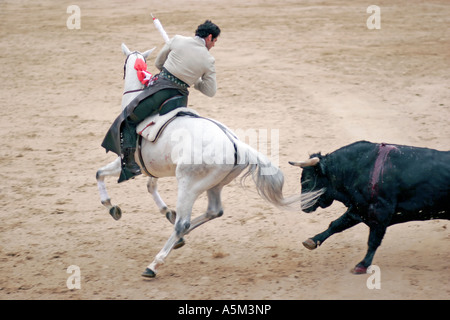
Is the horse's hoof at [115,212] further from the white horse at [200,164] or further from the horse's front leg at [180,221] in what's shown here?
the horse's front leg at [180,221]

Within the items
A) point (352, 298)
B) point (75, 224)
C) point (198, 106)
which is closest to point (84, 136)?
point (198, 106)

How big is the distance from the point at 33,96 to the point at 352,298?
7812 mm

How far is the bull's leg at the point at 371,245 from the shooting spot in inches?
211

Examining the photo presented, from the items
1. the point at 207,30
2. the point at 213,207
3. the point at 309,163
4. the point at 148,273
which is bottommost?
the point at 148,273

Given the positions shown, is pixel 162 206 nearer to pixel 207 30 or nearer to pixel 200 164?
pixel 200 164

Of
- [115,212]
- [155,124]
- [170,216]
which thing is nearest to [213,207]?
[170,216]

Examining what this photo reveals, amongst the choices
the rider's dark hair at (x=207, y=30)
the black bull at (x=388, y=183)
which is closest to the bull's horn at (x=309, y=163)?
the black bull at (x=388, y=183)

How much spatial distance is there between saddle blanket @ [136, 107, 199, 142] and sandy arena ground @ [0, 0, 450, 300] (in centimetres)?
83

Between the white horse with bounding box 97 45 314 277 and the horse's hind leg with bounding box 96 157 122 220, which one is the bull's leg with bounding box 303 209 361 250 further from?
the horse's hind leg with bounding box 96 157 122 220

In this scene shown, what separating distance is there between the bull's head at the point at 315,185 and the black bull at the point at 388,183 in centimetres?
5

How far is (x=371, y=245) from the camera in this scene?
542 cm

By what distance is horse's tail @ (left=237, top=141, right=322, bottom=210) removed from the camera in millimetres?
5570

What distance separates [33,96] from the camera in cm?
1123

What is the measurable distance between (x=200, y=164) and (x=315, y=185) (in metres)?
1.05
